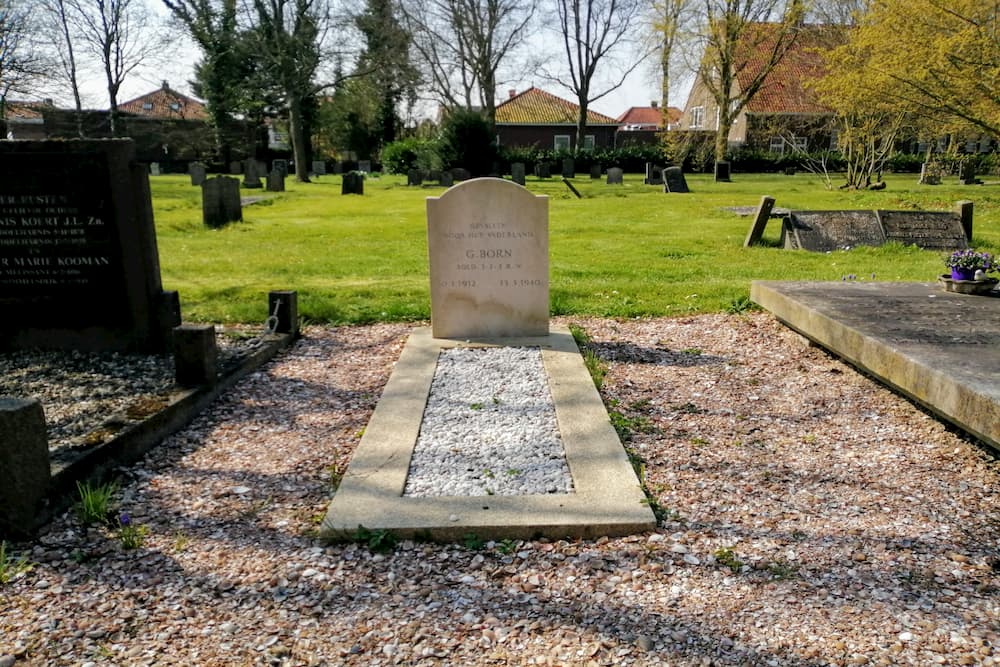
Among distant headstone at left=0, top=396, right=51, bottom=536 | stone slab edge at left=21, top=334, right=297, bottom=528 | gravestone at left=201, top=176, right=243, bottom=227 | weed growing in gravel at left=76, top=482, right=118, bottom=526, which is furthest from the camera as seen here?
gravestone at left=201, top=176, right=243, bottom=227

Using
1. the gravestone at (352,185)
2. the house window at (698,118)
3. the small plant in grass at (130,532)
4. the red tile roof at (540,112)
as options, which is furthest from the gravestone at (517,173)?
the house window at (698,118)

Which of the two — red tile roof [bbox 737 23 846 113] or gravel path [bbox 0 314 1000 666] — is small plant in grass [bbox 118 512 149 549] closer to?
gravel path [bbox 0 314 1000 666]

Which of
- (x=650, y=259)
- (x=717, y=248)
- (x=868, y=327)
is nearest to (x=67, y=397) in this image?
(x=868, y=327)

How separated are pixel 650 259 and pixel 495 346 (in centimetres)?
609

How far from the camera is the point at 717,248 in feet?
43.7

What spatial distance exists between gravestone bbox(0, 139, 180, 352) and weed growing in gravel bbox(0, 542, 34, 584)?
3.15 metres

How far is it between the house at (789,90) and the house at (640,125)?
5990 millimetres

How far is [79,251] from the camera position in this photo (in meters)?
5.90

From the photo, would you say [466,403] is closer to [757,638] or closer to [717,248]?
[757,638]

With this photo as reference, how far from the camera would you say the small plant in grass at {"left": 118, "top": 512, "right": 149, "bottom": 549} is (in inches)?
129

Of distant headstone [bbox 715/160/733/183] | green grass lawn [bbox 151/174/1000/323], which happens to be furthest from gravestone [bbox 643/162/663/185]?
green grass lawn [bbox 151/174/1000/323]

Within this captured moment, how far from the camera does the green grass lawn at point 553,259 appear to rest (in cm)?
865

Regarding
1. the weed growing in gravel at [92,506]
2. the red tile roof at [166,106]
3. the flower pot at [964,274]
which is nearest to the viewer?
the weed growing in gravel at [92,506]

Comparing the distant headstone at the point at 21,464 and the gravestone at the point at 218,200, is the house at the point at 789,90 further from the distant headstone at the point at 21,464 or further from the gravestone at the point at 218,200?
the distant headstone at the point at 21,464
